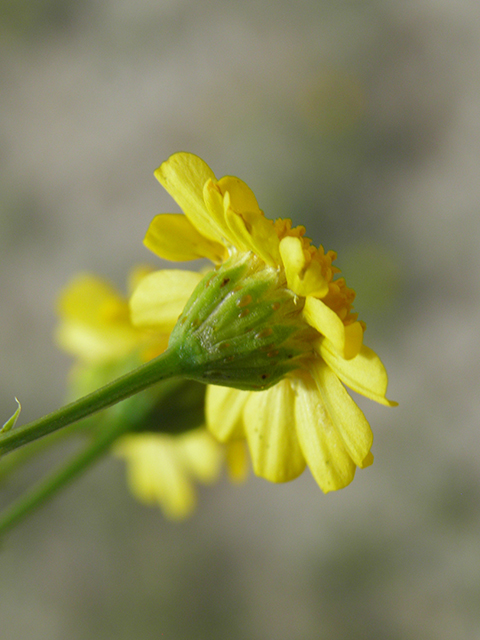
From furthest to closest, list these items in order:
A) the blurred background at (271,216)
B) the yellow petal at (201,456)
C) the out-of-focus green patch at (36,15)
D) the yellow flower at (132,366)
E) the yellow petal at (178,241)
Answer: the out-of-focus green patch at (36,15) → the blurred background at (271,216) → the yellow petal at (201,456) → the yellow flower at (132,366) → the yellow petal at (178,241)

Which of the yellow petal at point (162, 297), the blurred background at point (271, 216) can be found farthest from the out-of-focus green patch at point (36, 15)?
the yellow petal at point (162, 297)

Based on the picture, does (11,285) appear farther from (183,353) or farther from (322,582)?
(183,353)

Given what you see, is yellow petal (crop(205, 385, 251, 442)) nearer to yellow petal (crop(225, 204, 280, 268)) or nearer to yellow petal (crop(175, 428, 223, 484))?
yellow petal (crop(225, 204, 280, 268))

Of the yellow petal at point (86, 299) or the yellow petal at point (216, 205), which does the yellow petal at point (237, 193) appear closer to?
the yellow petal at point (216, 205)

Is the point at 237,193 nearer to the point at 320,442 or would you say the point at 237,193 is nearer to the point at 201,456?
the point at 320,442

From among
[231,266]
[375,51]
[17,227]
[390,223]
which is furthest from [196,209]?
[375,51]

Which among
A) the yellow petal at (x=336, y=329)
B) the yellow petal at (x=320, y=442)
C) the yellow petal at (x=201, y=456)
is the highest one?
the yellow petal at (x=336, y=329)

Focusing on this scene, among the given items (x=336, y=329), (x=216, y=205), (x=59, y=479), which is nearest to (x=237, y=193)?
(x=216, y=205)
